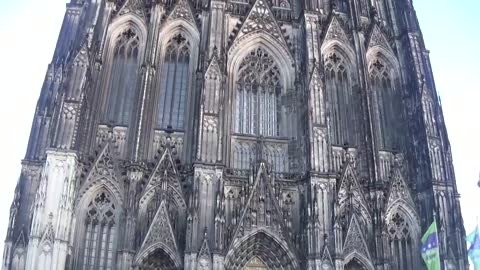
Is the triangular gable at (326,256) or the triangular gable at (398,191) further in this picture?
the triangular gable at (398,191)

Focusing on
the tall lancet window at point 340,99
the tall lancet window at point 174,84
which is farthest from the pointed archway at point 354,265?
the tall lancet window at point 174,84

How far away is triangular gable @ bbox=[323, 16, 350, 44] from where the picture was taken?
35.0 meters

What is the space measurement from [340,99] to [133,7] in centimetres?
1351

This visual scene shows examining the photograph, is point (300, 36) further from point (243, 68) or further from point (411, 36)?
point (411, 36)

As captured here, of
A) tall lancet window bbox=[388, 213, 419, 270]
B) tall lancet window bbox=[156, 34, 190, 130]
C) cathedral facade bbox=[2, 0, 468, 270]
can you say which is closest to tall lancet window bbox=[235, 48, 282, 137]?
cathedral facade bbox=[2, 0, 468, 270]

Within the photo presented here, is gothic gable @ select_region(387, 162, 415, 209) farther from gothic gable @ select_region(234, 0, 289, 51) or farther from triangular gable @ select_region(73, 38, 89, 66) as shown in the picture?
triangular gable @ select_region(73, 38, 89, 66)

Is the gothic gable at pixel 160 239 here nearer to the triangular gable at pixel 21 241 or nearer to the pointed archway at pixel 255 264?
the pointed archway at pixel 255 264

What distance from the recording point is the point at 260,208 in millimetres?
28812

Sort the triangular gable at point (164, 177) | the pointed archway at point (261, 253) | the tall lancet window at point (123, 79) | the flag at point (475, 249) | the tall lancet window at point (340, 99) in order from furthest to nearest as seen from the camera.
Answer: the tall lancet window at point (340, 99)
the tall lancet window at point (123, 79)
the triangular gable at point (164, 177)
the pointed archway at point (261, 253)
the flag at point (475, 249)

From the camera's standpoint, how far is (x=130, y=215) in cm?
2734

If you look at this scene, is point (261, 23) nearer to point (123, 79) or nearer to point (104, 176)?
point (123, 79)

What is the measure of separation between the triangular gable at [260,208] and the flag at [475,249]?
8874mm

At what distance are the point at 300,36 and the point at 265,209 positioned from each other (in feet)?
37.6

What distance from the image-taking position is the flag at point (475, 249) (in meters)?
25.4
